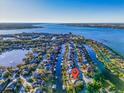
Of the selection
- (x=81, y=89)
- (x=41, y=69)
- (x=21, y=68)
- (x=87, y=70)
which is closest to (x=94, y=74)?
(x=87, y=70)

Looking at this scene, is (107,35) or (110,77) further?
(107,35)

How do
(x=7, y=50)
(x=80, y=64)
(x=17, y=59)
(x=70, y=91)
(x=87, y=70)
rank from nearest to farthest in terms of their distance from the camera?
(x=70, y=91) → (x=87, y=70) → (x=80, y=64) → (x=17, y=59) → (x=7, y=50)

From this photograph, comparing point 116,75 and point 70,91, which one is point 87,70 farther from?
point 70,91

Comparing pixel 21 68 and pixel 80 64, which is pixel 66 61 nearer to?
pixel 80 64

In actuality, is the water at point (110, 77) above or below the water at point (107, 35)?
above

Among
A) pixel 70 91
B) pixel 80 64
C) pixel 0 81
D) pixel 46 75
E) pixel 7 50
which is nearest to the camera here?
pixel 70 91

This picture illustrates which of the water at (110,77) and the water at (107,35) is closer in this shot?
the water at (110,77)

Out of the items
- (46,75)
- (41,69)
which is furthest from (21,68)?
(46,75)

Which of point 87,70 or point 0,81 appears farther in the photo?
point 87,70

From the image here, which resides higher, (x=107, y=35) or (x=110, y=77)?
(x=110, y=77)

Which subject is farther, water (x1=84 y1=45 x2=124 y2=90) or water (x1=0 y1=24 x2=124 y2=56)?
water (x1=0 y1=24 x2=124 y2=56)

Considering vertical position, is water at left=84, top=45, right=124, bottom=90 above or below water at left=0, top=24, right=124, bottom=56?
above
